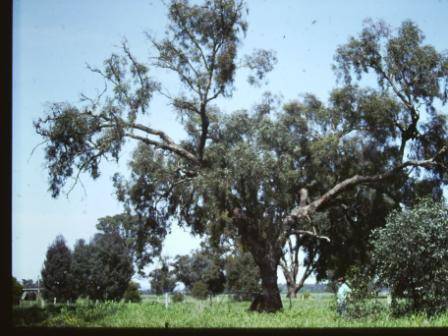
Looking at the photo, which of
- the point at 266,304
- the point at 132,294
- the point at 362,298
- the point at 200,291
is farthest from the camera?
the point at 200,291

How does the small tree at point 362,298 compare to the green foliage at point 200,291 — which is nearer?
the small tree at point 362,298

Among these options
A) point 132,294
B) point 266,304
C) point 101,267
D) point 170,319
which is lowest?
point 132,294

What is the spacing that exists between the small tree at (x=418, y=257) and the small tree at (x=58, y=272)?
20574 mm

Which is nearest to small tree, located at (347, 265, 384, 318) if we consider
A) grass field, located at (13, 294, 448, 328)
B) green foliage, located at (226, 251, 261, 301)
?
grass field, located at (13, 294, 448, 328)

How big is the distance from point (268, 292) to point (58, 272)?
607 inches

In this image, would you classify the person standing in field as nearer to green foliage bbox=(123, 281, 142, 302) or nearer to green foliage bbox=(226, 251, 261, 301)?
green foliage bbox=(226, 251, 261, 301)

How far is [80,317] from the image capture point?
1207 centimetres

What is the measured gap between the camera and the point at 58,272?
27.7 m

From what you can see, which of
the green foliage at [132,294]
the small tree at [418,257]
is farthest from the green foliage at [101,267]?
the small tree at [418,257]

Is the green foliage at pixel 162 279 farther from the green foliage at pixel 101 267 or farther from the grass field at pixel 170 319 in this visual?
the grass field at pixel 170 319

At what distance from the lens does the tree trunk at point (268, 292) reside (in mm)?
16719

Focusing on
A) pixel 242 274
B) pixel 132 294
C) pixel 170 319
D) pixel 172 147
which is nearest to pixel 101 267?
pixel 132 294

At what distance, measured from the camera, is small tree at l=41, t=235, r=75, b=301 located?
27.7m

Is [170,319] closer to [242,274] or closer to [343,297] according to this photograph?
[343,297]
